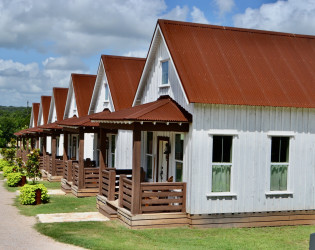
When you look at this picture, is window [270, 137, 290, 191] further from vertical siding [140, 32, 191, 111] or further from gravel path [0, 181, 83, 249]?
gravel path [0, 181, 83, 249]

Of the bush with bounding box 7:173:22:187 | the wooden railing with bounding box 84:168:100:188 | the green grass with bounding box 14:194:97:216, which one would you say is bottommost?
the green grass with bounding box 14:194:97:216

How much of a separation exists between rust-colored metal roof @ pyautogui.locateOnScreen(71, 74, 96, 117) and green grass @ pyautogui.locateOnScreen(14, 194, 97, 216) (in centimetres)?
1096

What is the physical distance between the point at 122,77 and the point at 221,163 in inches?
486

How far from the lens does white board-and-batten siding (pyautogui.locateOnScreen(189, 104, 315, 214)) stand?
14961 millimetres

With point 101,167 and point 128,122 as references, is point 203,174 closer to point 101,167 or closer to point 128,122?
point 128,122

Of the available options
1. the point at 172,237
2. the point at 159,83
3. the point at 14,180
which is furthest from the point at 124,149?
the point at 172,237

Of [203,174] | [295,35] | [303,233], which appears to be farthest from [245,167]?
[295,35]

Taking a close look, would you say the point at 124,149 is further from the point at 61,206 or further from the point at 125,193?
the point at 125,193

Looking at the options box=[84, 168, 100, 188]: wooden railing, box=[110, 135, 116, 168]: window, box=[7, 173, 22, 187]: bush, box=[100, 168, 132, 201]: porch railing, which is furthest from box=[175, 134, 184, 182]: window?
box=[7, 173, 22, 187]: bush

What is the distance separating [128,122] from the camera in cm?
1485

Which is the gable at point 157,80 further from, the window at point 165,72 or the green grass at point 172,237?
the green grass at point 172,237

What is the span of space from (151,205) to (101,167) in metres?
5.05

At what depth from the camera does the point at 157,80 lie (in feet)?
60.0

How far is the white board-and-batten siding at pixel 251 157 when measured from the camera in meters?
15.0
